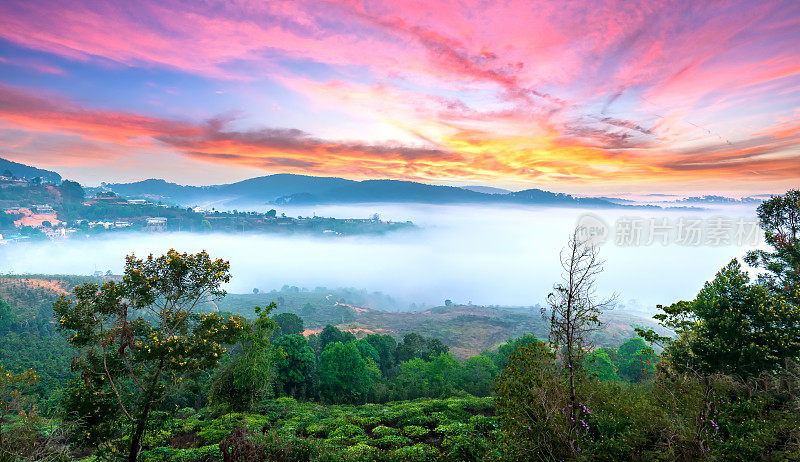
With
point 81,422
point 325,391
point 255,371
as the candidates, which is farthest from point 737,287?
point 325,391

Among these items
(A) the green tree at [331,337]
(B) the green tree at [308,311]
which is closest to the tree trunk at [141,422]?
(A) the green tree at [331,337]

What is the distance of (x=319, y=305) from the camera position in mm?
156250

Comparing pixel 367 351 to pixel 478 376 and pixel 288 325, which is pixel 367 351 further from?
pixel 288 325

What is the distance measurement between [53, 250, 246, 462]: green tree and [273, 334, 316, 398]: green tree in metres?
21.0

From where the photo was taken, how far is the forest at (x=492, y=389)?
34.1ft

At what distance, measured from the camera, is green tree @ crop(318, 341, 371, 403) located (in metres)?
36.8

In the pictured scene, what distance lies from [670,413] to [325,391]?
34418mm

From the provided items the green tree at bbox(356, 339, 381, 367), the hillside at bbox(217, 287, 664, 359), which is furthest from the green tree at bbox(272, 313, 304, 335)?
the hillside at bbox(217, 287, 664, 359)

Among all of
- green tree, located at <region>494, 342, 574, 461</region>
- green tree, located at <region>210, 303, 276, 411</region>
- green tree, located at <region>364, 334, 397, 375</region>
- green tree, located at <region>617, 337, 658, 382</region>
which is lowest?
green tree, located at <region>364, 334, 397, 375</region>

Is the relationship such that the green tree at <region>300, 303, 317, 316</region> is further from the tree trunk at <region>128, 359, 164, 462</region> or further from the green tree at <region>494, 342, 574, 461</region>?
the green tree at <region>494, 342, 574, 461</region>

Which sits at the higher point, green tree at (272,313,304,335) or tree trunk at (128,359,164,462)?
tree trunk at (128,359,164,462)

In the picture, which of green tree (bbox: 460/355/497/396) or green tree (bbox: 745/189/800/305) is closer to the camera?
green tree (bbox: 745/189/800/305)

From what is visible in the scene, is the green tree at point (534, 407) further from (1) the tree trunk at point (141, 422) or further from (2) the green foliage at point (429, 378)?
(2) the green foliage at point (429, 378)

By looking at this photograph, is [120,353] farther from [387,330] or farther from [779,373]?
[387,330]
